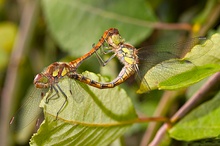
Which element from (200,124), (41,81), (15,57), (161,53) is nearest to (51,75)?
(41,81)

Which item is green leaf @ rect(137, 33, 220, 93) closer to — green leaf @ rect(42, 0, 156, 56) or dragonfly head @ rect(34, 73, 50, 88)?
dragonfly head @ rect(34, 73, 50, 88)

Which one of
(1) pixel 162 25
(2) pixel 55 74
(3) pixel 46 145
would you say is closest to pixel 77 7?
(1) pixel 162 25

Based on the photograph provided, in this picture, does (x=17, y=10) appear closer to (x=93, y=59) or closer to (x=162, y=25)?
(x=162, y=25)

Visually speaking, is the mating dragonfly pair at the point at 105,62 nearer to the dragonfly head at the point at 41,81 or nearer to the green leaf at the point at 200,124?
the dragonfly head at the point at 41,81

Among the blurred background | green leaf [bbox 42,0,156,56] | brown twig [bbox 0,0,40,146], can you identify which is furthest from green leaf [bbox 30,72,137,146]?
brown twig [bbox 0,0,40,146]

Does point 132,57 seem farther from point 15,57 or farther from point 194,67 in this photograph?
point 15,57
